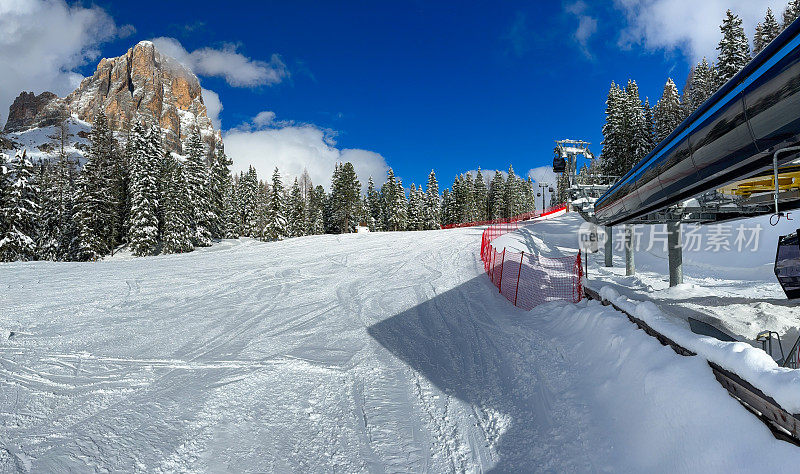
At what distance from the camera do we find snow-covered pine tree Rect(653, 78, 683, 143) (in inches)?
1490

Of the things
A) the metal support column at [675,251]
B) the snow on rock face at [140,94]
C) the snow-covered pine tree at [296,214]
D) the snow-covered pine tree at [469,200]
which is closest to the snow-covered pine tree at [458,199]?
the snow-covered pine tree at [469,200]

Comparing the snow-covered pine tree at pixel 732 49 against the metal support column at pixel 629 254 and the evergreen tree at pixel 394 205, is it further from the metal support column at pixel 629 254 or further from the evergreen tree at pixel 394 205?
the evergreen tree at pixel 394 205

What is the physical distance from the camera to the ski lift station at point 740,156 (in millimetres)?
3684

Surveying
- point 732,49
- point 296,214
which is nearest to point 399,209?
point 296,214

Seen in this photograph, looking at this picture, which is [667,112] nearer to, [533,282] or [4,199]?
[533,282]

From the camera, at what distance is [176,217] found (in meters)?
31.6

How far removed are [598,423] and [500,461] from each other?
1.34 meters

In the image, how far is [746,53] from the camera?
26.9m

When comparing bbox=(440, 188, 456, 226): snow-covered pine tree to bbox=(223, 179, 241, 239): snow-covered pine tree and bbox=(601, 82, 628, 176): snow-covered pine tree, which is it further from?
bbox=(223, 179, 241, 239): snow-covered pine tree

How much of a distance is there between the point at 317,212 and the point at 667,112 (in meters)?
50.7

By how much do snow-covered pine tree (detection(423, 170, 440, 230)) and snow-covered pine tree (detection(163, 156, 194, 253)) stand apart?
3418 cm

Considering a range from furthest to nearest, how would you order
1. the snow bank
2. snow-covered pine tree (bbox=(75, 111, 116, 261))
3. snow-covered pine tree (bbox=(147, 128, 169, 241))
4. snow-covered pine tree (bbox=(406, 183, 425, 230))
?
1. snow-covered pine tree (bbox=(406, 183, 425, 230))
2. snow-covered pine tree (bbox=(147, 128, 169, 241))
3. snow-covered pine tree (bbox=(75, 111, 116, 261))
4. the snow bank

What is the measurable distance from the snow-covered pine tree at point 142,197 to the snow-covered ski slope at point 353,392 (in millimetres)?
22339

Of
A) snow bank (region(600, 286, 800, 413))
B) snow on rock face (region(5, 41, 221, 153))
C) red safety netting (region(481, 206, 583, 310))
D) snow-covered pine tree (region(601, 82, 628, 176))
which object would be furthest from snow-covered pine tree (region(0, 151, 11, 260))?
snow on rock face (region(5, 41, 221, 153))
